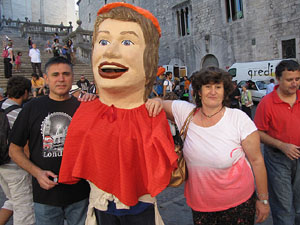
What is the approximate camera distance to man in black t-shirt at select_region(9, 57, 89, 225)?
203 cm

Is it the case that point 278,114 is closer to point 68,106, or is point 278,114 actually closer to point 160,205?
point 68,106

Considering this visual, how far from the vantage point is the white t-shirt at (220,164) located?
1.90 m

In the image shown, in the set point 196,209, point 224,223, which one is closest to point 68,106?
point 196,209

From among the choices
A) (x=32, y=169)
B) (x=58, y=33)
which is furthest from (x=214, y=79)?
(x=58, y=33)

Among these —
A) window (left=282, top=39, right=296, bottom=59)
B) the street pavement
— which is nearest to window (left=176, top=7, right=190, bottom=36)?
window (left=282, top=39, right=296, bottom=59)

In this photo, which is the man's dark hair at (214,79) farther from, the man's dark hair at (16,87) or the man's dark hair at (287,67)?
the man's dark hair at (16,87)

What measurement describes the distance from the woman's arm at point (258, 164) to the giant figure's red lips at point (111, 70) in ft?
3.43

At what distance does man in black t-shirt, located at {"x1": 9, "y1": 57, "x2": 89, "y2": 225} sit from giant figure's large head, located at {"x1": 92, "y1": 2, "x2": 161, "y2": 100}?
542mm

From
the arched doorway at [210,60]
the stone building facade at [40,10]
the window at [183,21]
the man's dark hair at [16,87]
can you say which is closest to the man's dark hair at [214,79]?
the man's dark hair at [16,87]

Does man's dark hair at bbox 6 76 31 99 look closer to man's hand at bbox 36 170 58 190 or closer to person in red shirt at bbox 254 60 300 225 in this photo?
man's hand at bbox 36 170 58 190

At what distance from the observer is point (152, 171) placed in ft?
5.51

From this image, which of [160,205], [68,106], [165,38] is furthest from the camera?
[165,38]

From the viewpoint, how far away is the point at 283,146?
2.32 meters

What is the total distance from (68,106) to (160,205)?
229 cm
